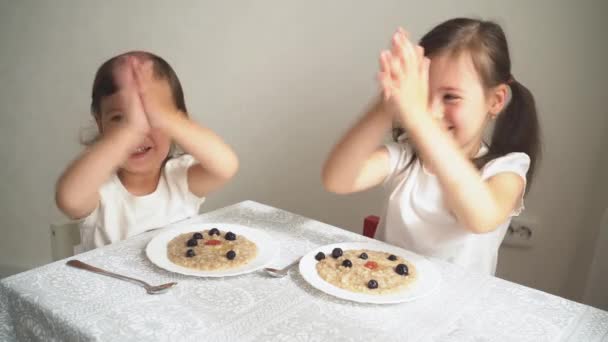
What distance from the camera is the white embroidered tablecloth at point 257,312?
26.4 inches

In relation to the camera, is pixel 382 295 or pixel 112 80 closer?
pixel 382 295

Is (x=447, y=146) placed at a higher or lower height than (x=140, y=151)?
higher

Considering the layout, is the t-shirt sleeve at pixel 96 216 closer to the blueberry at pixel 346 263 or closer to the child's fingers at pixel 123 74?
the child's fingers at pixel 123 74

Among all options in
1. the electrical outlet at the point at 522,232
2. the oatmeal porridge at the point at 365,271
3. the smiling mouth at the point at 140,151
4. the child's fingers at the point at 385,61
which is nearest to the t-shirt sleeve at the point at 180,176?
the smiling mouth at the point at 140,151

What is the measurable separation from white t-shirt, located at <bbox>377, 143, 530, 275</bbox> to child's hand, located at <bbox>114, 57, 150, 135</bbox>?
632 mm

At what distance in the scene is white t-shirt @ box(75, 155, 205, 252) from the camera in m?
1.22

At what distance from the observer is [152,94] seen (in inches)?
42.1

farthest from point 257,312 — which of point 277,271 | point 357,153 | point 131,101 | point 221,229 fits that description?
point 131,101

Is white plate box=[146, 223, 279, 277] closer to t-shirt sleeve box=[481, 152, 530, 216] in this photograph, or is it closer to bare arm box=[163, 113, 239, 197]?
bare arm box=[163, 113, 239, 197]

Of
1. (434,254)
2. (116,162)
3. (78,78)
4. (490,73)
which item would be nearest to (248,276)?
(116,162)

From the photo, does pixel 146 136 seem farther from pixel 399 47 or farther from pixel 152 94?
pixel 399 47

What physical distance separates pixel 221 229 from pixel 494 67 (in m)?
0.72

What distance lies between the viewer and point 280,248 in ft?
3.17

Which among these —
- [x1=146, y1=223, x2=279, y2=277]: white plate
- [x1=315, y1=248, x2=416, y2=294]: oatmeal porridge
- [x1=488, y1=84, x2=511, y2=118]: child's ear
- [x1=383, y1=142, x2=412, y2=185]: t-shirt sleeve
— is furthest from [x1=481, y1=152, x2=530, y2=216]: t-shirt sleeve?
[x1=146, y1=223, x2=279, y2=277]: white plate
